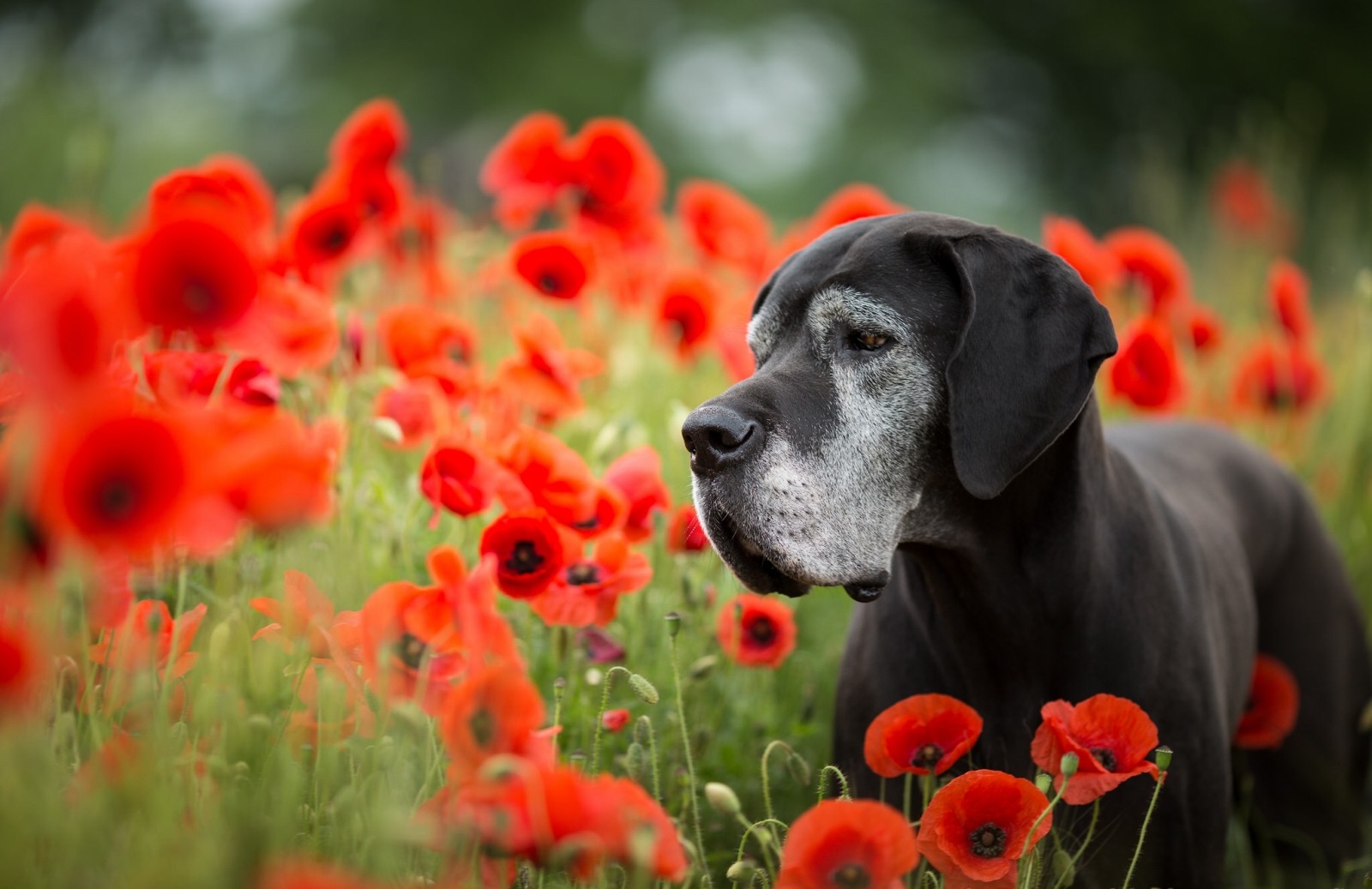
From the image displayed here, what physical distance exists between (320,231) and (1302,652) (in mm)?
2905

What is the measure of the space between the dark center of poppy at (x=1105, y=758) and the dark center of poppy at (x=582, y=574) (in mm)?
912

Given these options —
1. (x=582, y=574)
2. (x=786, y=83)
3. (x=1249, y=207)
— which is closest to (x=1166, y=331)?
(x=582, y=574)

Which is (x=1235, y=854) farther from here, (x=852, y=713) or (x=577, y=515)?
(x=577, y=515)

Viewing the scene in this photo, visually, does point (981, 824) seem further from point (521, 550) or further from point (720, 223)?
point (720, 223)

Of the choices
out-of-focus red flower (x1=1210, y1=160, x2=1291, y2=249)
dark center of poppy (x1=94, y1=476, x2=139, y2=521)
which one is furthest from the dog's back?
out-of-focus red flower (x1=1210, y1=160, x2=1291, y2=249)

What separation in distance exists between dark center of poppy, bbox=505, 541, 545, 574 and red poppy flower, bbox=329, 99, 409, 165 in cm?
158

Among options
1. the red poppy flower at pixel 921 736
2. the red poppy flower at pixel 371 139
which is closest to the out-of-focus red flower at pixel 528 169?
the red poppy flower at pixel 371 139

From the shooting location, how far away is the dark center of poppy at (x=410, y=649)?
1912 millimetres

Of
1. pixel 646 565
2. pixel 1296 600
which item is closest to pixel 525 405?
pixel 646 565

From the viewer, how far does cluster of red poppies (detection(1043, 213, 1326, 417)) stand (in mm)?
3332

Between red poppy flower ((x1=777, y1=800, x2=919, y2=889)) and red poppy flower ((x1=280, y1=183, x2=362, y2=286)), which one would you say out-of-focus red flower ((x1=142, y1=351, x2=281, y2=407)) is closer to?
red poppy flower ((x1=280, y1=183, x2=362, y2=286))

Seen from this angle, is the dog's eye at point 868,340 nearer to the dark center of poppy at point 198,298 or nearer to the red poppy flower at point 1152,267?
the dark center of poppy at point 198,298

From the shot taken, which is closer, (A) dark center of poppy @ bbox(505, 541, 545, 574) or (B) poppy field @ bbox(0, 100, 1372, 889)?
(B) poppy field @ bbox(0, 100, 1372, 889)

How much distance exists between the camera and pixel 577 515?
7.38 feet
